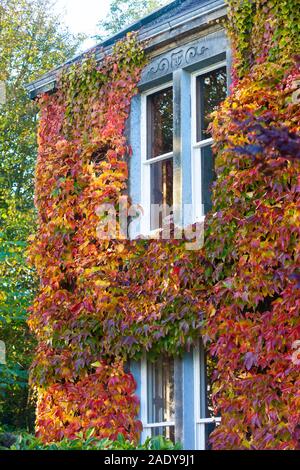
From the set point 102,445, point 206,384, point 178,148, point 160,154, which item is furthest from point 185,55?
point 102,445

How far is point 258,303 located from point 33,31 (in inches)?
712

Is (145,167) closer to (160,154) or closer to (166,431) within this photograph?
(160,154)

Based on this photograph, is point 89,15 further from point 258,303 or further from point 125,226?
point 258,303

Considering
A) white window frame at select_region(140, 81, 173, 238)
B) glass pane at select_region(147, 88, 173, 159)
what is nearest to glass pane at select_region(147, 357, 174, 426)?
white window frame at select_region(140, 81, 173, 238)

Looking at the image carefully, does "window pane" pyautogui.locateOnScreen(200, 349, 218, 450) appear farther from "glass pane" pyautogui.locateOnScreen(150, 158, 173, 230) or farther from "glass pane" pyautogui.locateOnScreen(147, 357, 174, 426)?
"glass pane" pyautogui.locateOnScreen(150, 158, 173, 230)

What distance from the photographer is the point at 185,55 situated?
11.8 m

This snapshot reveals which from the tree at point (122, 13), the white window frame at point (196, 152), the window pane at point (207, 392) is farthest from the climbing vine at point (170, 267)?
the tree at point (122, 13)

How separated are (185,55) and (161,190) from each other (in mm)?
1711

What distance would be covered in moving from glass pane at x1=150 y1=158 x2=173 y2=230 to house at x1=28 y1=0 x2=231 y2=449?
13 mm

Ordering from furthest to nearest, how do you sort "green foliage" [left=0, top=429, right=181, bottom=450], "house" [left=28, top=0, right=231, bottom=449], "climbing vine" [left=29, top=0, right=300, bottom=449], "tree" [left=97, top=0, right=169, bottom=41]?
"tree" [left=97, top=0, right=169, bottom=41] < "house" [left=28, top=0, right=231, bottom=449] < "climbing vine" [left=29, top=0, right=300, bottom=449] < "green foliage" [left=0, top=429, right=181, bottom=450]

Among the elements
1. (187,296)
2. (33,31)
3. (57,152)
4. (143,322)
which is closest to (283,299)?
(187,296)

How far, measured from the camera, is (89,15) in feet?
99.4

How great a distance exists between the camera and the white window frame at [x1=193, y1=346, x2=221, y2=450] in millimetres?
10844

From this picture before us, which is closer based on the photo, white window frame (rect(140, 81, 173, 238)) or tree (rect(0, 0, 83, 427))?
white window frame (rect(140, 81, 173, 238))
